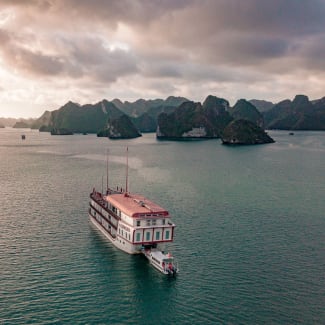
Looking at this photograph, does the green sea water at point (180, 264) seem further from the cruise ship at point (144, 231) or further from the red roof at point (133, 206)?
the red roof at point (133, 206)

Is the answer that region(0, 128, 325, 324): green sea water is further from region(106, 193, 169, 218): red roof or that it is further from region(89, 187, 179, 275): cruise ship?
region(106, 193, 169, 218): red roof

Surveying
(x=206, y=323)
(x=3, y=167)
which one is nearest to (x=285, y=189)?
(x=206, y=323)

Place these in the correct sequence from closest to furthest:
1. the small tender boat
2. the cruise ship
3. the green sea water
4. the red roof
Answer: the green sea water → the small tender boat → the cruise ship → the red roof

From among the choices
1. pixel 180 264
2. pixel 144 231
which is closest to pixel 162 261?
pixel 180 264

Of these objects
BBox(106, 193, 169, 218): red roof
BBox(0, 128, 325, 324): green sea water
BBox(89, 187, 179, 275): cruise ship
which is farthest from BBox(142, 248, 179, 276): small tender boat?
BBox(106, 193, 169, 218): red roof

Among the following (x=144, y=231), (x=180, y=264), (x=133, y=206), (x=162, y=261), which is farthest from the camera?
(x=133, y=206)

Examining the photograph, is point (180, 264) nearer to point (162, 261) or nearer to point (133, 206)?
point (162, 261)

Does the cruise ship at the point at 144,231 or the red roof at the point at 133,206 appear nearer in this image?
the cruise ship at the point at 144,231

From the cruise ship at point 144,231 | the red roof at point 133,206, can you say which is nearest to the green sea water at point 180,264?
the cruise ship at point 144,231

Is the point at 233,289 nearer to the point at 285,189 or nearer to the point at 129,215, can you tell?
the point at 129,215
